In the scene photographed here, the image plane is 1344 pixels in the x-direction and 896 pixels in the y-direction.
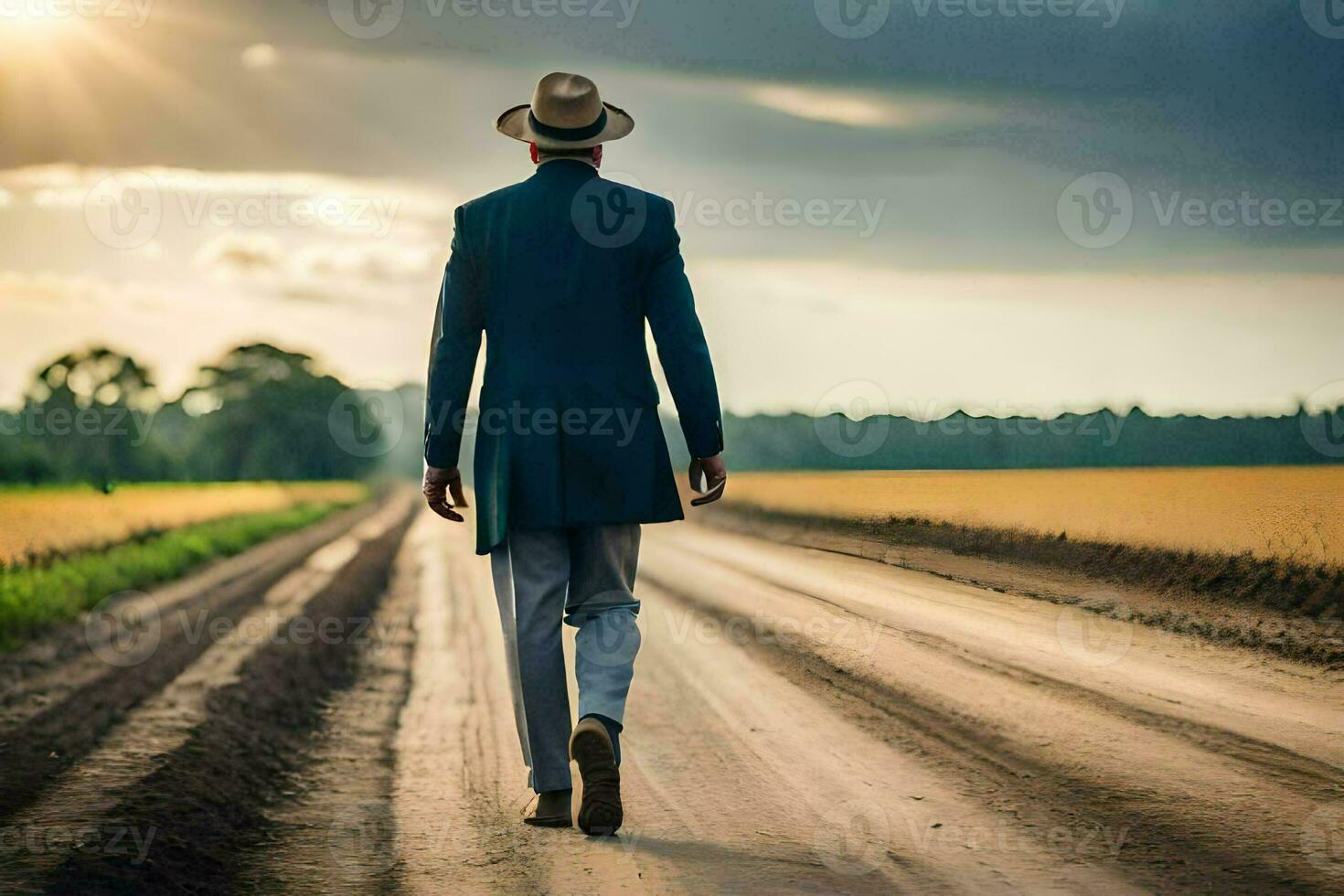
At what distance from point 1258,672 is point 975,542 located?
4.86ft

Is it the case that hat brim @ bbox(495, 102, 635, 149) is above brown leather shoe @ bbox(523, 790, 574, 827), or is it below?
above

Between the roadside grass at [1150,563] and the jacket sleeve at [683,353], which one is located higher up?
the jacket sleeve at [683,353]

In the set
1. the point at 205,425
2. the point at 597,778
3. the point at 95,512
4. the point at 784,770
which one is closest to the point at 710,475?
the point at 597,778

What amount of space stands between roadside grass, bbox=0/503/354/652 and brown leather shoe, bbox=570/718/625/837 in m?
8.91

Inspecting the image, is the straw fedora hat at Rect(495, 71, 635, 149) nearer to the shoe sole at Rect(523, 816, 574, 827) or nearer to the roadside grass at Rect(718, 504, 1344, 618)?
the shoe sole at Rect(523, 816, 574, 827)

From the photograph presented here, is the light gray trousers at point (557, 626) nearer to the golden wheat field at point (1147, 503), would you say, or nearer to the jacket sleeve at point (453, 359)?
the jacket sleeve at point (453, 359)

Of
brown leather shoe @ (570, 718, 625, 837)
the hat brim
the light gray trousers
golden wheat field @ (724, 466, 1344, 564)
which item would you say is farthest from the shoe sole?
golden wheat field @ (724, 466, 1344, 564)

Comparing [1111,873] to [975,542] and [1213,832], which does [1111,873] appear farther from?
[975,542]

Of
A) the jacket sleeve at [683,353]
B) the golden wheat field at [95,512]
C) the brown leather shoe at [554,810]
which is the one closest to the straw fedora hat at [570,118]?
the jacket sleeve at [683,353]

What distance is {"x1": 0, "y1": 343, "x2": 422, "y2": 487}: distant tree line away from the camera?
1459 inches

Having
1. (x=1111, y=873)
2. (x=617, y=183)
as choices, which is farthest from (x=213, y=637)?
(x=1111, y=873)

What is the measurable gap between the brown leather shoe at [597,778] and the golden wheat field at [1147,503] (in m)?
3.04

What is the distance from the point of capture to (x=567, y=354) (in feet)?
13.1

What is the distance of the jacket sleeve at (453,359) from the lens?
4070 millimetres
